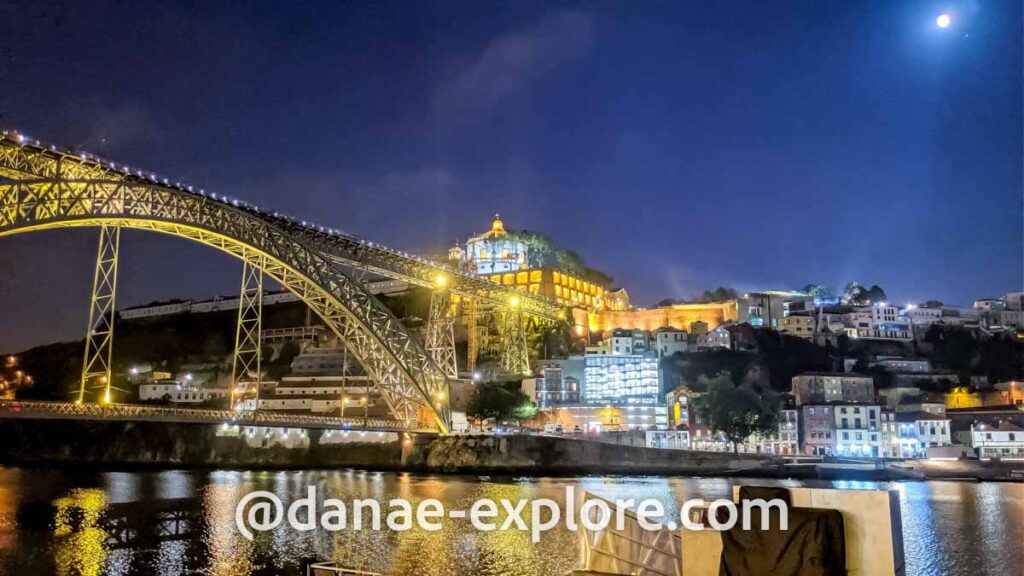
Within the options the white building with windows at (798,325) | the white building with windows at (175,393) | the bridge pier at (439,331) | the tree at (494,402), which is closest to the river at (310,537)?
the bridge pier at (439,331)

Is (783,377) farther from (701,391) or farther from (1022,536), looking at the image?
(1022,536)

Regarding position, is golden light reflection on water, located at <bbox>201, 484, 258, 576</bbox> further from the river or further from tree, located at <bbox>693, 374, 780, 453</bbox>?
tree, located at <bbox>693, 374, 780, 453</bbox>

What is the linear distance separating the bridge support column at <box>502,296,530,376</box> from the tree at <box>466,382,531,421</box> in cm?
303

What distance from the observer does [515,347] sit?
2178 inches

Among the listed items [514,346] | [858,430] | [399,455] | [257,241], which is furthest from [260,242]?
[858,430]

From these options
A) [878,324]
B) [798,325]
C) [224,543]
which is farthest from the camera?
[878,324]

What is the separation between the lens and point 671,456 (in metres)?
43.0

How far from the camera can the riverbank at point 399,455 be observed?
134ft

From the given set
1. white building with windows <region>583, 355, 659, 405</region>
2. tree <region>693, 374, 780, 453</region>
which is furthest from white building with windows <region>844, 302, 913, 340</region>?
tree <region>693, 374, 780, 453</region>

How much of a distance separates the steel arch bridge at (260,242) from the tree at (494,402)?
589cm

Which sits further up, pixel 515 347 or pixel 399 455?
pixel 515 347

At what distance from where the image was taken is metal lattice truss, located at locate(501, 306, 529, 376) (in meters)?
54.7

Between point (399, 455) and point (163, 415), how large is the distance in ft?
63.9

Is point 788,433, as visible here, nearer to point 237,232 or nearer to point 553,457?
point 553,457
